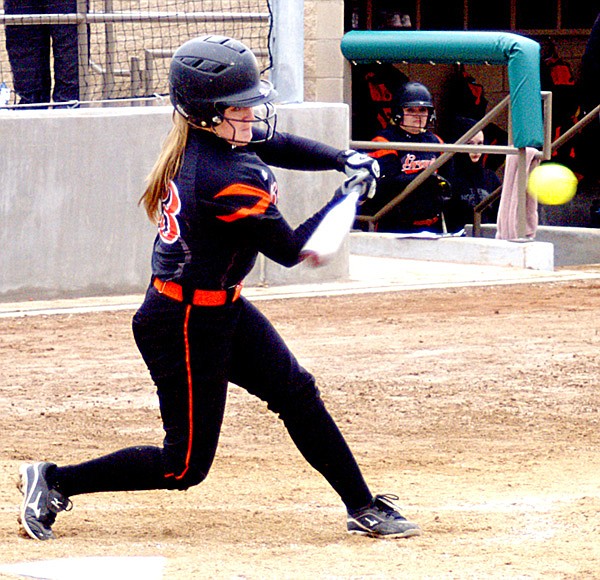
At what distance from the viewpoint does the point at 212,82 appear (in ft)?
13.3

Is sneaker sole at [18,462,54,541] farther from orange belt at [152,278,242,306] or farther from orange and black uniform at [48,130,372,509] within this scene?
orange belt at [152,278,242,306]

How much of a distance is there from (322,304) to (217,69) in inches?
210

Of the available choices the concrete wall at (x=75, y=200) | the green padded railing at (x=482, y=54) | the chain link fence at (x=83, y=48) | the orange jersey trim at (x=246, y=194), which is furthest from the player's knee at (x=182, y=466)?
the green padded railing at (x=482, y=54)

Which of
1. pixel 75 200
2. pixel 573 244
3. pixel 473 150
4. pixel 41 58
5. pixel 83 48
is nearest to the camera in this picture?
pixel 75 200

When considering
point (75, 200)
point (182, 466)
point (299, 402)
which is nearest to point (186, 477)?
point (182, 466)

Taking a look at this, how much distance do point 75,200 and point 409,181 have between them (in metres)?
3.68

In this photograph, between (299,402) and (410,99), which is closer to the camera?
(299,402)

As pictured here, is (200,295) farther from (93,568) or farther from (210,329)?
(93,568)

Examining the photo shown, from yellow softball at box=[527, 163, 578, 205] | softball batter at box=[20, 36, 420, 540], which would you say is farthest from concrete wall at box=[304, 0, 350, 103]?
softball batter at box=[20, 36, 420, 540]

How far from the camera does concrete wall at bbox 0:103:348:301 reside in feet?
30.4

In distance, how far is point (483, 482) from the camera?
521cm

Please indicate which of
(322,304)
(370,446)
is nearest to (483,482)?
(370,446)

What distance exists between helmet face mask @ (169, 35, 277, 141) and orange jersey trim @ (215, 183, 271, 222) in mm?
239

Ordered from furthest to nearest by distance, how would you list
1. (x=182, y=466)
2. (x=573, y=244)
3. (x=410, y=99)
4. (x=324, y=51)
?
(x=324, y=51)
(x=573, y=244)
(x=410, y=99)
(x=182, y=466)
